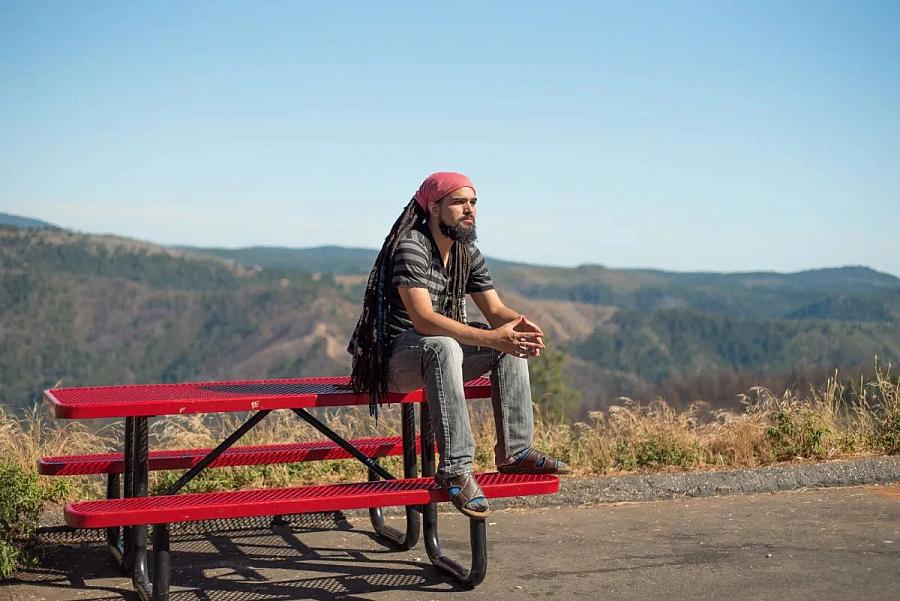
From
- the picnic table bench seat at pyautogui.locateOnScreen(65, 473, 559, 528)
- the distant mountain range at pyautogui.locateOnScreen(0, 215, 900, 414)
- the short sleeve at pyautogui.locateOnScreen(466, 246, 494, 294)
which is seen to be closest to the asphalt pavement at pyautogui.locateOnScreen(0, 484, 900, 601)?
the picnic table bench seat at pyautogui.locateOnScreen(65, 473, 559, 528)

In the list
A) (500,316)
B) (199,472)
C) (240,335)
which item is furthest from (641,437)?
(240,335)

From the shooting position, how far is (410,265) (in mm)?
4387

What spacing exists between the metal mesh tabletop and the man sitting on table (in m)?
0.15

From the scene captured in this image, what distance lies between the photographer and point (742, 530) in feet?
16.4

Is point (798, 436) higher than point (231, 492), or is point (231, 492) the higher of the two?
point (231, 492)

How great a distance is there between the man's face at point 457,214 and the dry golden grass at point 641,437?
74.9 inches

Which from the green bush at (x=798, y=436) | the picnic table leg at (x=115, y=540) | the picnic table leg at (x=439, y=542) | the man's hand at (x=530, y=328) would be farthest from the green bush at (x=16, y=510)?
the green bush at (x=798, y=436)

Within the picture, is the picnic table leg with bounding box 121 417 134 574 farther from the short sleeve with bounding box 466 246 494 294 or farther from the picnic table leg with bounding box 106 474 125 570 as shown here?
the short sleeve with bounding box 466 246 494 294

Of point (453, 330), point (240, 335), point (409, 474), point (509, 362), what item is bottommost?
point (240, 335)

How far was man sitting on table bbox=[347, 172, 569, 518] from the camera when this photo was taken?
4.13m

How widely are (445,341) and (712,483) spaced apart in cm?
235

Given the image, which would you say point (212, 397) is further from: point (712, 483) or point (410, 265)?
point (712, 483)

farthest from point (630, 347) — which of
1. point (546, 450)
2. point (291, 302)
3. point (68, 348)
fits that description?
point (546, 450)

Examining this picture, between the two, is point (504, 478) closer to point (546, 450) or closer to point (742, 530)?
point (742, 530)
